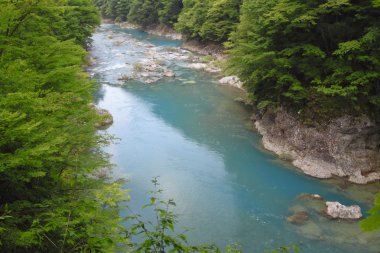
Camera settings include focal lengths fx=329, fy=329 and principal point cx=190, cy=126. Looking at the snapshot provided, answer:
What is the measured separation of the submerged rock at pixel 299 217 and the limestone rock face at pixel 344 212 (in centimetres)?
88

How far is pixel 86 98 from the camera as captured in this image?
11773 millimetres

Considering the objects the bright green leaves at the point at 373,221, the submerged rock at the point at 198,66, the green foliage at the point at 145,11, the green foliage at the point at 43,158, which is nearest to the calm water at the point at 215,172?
the green foliage at the point at 43,158

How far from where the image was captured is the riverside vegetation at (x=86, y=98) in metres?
5.28

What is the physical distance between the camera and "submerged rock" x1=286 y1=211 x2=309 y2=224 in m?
12.5

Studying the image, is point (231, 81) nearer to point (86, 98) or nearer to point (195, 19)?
point (195, 19)

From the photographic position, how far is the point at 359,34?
632 inches

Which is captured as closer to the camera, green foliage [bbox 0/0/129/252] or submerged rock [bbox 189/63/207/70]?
green foliage [bbox 0/0/129/252]

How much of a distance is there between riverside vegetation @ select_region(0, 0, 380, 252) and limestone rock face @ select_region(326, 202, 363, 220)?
5167mm

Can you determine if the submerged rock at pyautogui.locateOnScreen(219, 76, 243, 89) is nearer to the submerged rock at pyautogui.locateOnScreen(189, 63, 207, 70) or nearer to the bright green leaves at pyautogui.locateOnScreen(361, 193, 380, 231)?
the submerged rock at pyautogui.locateOnScreen(189, 63, 207, 70)

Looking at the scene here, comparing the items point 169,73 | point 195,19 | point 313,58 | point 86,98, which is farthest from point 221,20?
point 86,98

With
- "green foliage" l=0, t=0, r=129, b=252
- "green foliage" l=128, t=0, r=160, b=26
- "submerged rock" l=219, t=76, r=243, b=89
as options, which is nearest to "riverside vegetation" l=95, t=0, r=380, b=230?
"submerged rock" l=219, t=76, r=243, b=89

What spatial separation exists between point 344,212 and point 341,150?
413 centimetres

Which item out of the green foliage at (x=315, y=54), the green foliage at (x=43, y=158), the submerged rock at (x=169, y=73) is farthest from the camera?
the submerged rock at (x=169, y=73)

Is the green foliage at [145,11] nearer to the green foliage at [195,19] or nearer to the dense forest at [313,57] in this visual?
the green foliage at [195,19]
